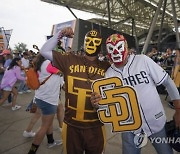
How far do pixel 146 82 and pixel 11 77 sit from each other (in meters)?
6.09

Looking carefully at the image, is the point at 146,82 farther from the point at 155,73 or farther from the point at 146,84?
the point at 155,73

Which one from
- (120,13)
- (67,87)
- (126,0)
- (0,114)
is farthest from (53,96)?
(120,13)

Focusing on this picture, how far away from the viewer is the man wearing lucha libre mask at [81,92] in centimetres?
260

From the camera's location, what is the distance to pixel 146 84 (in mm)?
2578

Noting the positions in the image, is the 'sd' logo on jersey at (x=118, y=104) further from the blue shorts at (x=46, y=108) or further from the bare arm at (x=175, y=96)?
the blue shorts at (x=46, y=108)

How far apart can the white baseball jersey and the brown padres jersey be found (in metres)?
0.20

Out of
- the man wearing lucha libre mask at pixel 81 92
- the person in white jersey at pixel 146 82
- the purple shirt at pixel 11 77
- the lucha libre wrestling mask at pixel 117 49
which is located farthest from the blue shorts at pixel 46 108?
the purple shirt at pixel 11 77

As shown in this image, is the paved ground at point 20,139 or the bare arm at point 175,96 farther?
the paved ground at point 20,139

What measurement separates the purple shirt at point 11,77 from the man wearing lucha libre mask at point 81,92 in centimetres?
536

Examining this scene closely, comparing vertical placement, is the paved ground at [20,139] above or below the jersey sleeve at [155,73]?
below

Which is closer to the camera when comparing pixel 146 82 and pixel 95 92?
pixel 95 92

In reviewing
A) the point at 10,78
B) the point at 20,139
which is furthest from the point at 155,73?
the point at 10,78

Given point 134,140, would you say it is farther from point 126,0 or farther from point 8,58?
point 126,0

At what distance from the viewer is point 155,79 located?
2580 millimetres
